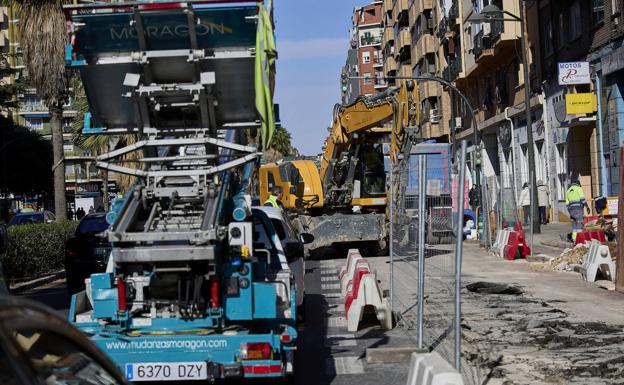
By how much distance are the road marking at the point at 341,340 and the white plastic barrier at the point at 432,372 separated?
15.3 ft

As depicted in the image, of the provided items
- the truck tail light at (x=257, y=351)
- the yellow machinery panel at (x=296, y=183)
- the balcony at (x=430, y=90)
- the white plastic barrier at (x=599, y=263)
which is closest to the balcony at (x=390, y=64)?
the balcony at (x=430, y=90)

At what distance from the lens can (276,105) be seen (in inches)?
376

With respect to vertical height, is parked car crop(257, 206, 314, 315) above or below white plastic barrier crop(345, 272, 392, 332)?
above

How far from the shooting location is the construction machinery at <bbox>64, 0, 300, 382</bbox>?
286 inches

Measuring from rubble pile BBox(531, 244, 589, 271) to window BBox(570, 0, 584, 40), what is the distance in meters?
13.5

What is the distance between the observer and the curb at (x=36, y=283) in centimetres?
1838

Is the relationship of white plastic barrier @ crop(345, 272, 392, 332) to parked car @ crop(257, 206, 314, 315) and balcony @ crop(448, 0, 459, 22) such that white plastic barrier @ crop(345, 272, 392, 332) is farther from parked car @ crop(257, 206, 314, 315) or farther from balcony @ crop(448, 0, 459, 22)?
balcony @ crop(448, 0, 459, 22)

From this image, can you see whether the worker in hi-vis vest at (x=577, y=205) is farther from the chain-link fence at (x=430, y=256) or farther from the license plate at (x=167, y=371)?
the license plate at (x=167, y=371)

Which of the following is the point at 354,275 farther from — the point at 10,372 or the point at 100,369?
the point at 10,372

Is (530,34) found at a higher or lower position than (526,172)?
higher

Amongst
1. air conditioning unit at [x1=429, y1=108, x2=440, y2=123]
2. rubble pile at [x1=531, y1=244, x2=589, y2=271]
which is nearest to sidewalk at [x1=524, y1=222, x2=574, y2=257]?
rubble pile at [x1=531, y1=244, x2=589, y2=271]

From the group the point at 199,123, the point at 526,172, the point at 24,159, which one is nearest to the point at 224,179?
the point at 199,123

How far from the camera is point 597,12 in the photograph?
28031 millimetres

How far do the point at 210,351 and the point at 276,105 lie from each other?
3.20m
